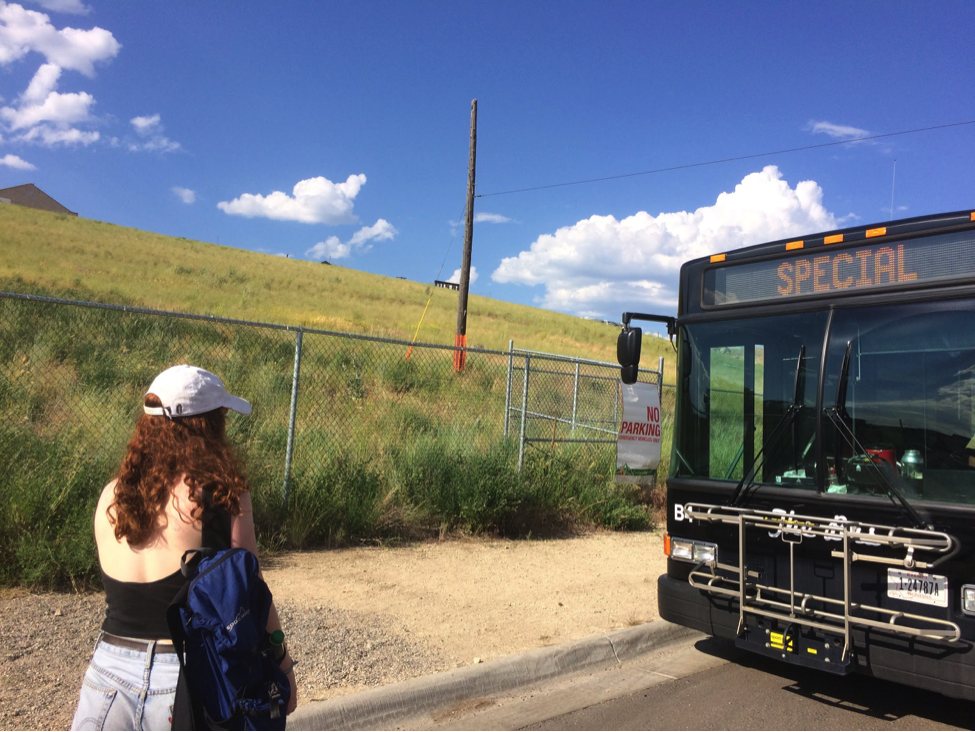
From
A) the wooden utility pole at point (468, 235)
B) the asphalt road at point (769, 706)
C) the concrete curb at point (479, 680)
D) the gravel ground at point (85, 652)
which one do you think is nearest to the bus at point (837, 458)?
the asphalt road at point (769, 706)

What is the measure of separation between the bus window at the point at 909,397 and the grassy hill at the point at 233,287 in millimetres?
21654

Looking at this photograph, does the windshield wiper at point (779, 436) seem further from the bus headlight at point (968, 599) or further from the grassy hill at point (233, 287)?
the grassy hill at point (233, 287)

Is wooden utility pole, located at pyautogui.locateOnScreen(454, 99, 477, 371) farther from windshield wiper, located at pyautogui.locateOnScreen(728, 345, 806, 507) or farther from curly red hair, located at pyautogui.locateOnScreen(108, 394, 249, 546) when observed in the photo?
curly red hair, located at pyautogui.locateOnScreen(108, 394, 249, 546)

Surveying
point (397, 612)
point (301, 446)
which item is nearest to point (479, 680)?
point (397, 612)

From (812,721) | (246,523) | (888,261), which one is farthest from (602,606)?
(246,523)

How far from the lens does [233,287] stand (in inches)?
1454

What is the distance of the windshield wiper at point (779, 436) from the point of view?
4.57 meters

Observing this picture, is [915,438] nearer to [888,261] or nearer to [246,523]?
[888,261]

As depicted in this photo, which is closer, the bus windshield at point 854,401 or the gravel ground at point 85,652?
the gravel ground at point 85,652

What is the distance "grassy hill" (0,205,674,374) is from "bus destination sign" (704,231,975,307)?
20.8m

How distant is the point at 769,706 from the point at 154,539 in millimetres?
3798

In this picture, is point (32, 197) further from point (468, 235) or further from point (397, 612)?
point (397, 612)

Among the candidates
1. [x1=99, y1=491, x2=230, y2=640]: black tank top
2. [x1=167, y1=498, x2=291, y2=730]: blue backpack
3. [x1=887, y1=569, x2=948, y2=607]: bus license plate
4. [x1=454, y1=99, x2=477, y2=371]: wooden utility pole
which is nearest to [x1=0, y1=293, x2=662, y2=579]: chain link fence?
[x1=99, y1=491, x2=230, y2=640]: black tank top

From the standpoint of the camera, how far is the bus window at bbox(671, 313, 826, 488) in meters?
4.54
